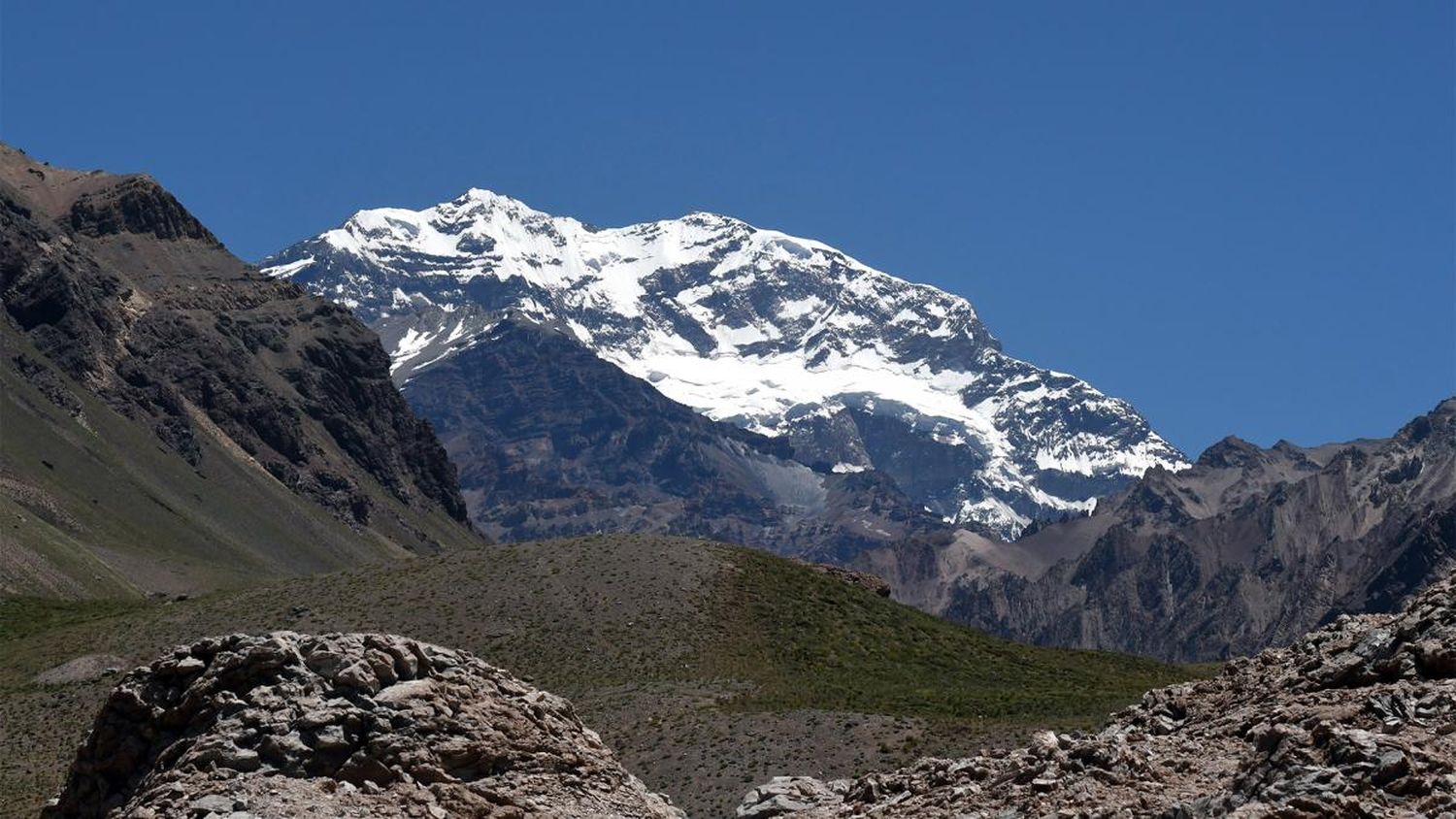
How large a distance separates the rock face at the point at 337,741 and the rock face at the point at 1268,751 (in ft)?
18.1

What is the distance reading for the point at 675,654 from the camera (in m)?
102

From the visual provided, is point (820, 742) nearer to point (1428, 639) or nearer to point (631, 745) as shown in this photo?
point (631, 745)

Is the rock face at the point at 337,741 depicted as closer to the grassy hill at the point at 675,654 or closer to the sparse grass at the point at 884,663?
the grassy hill at the point at 675,654

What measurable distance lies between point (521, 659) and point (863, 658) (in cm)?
1685

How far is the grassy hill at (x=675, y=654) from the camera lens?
7881 centimetres

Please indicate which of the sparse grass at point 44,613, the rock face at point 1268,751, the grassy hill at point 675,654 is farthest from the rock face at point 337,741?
the sparse grass at point 44,613

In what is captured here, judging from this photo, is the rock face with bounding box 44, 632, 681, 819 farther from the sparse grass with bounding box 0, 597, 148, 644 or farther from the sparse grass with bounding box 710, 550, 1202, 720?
the sparse grass with bounding box 0, 597, 148, 644

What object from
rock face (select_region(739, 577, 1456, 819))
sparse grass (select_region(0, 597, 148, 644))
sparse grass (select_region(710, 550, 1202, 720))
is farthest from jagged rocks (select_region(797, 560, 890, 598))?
rock face (select_region(739, 577, 1456, 819))

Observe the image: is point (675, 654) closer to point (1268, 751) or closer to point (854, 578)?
point (854, 578)

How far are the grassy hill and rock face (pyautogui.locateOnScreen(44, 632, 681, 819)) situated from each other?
27.7 m

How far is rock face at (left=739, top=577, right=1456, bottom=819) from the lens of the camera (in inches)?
1158

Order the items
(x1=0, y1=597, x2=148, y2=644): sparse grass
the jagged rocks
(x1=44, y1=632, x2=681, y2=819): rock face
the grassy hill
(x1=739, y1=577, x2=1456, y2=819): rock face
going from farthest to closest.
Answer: the jagged rocks, (x1=0, y1=597, x2=148, y2=644): sparse grass, the grassy hill, (x1=44, y1=632, x2=681, y2=819): rock face, (x1=739, y1=577, x2=1456, y2=819): rock face

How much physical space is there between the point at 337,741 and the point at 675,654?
204 feet

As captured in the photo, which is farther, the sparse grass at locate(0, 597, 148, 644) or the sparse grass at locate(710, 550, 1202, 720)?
the sparse grass at locate(0, 597, 148, 644)
